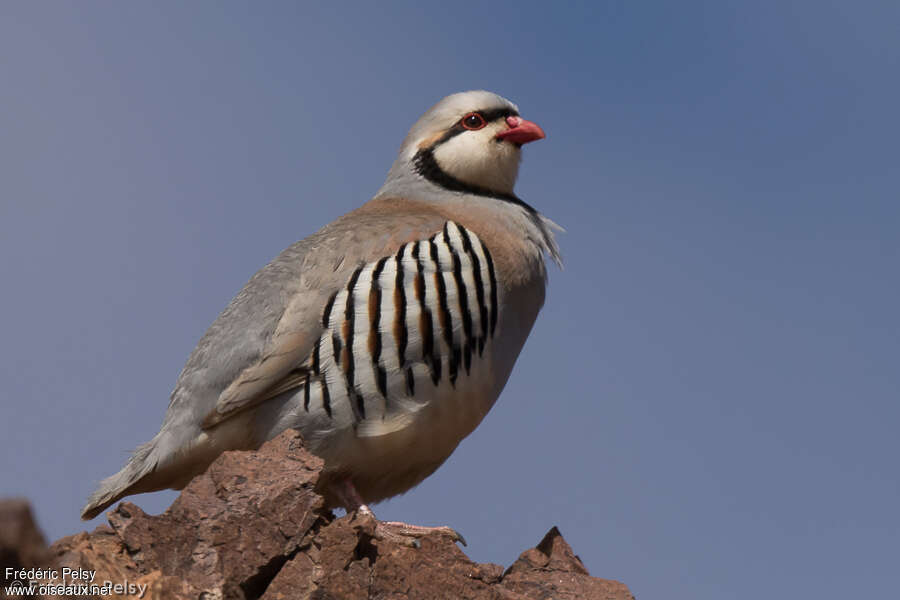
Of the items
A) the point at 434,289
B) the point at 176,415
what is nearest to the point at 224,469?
the point at 176,415

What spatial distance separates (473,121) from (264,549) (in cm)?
460

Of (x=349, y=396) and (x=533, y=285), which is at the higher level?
(x=533, y=285)

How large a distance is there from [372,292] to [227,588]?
7.96 ft

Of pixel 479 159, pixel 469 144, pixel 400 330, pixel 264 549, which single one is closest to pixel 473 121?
pixel 469 144

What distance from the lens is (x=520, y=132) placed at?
9.27m

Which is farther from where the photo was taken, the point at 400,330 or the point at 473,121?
the point at 473,121

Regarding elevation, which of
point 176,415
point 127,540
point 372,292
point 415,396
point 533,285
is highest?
point 533,285

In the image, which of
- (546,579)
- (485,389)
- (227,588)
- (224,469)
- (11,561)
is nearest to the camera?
(11,561)

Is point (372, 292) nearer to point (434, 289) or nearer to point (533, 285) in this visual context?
point (434, 289)

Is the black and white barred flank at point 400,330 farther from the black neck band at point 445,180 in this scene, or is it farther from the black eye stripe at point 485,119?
the black eye stripe at point 485,119

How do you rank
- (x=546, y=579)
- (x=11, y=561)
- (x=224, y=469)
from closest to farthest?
(x=11, y=561), (x=224, y=469), (x=546, y=579)

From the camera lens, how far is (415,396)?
7.40 m

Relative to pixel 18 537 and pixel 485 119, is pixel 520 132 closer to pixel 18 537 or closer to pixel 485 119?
pixel 485 119

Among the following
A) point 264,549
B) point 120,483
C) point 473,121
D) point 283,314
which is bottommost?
point 264,549
